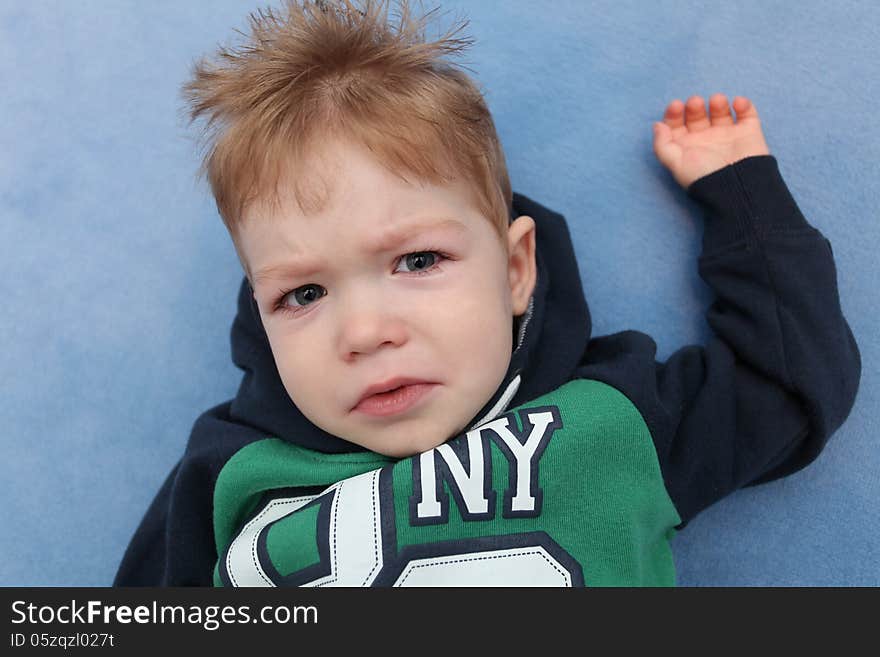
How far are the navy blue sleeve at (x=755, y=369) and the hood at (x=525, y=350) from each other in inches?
2.1

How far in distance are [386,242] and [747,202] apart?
50 cm

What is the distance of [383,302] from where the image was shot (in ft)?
2.82

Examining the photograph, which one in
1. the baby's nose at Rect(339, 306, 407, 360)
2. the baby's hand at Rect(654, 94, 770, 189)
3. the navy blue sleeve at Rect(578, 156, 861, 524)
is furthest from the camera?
the baby's hand at Rect(654, 94, 770, 189)

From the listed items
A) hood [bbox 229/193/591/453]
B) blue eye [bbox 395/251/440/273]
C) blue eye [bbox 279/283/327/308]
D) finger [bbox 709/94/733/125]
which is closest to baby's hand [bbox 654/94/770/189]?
finger [bbox 709/94/733/125]

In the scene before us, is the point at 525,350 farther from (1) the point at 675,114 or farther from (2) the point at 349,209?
(1) the point at 675,114

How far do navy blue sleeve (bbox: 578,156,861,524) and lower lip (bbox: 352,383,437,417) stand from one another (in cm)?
23

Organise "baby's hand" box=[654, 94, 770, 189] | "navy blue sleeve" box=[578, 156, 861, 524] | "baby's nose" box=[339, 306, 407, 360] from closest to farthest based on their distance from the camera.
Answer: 1. "baby's nose" box=[339, 306, 407, 360]
2. "navy blue sleeve" box=[578, 156, 861, 524]
3. "baby's hand" box=[654, 94, 770, 189]

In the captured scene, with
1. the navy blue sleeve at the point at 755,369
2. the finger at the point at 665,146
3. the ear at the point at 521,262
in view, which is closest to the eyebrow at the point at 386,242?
the ear at the point at 521,262

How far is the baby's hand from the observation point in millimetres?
1067

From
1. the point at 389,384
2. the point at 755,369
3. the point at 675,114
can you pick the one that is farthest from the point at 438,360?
the point at 675,114

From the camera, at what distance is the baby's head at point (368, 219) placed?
2.81ft

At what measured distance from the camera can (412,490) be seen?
2.97 feet

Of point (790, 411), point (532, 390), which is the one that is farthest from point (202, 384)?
point (790, 411)

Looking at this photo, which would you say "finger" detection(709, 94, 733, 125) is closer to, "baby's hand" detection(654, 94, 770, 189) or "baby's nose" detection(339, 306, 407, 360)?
"baby's hand" detection(654, 94, 770, 189)
